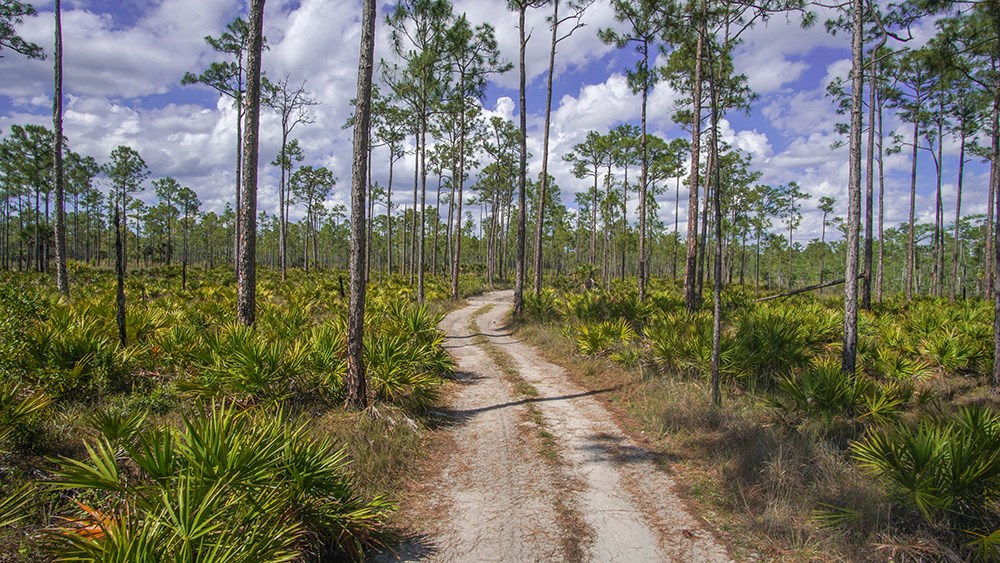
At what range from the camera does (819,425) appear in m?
6.54

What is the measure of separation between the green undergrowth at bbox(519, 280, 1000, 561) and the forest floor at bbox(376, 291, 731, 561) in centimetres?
49

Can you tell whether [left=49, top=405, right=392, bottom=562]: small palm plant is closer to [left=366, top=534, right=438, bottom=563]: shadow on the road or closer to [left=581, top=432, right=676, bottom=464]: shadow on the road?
[left=366, top=534, right=438, bottom=563]: shadow on the road

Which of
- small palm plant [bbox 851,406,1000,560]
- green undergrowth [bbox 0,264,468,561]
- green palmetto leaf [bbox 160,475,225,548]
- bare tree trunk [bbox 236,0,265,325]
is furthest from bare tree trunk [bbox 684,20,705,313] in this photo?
green palmetto leaf [bbox 160,475,225,548]

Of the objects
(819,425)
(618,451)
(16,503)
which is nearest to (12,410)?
(16,503)

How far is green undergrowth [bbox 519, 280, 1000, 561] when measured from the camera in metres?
3.88

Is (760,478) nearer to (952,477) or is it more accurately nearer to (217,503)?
(952,477)

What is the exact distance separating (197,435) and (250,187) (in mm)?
7808

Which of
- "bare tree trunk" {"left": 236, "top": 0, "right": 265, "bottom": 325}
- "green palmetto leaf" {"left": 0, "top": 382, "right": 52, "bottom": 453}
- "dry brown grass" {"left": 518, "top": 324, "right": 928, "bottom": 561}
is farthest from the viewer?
"bare tree trunk" {"left": 236, "top": 0, "right": 265, "bottom": 325}

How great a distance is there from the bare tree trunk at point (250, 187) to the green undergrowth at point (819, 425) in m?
7.55

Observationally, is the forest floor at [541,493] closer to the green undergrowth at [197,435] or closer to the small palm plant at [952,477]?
the green undergrowth at [197,435]

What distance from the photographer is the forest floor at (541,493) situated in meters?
3.99

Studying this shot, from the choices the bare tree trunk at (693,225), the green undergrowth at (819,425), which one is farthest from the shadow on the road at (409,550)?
the bare tree trunk at (693,225)

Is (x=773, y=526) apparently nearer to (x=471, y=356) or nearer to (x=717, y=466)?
(x=717, y=466)

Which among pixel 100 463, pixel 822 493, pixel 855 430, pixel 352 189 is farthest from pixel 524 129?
pixel 100 463
